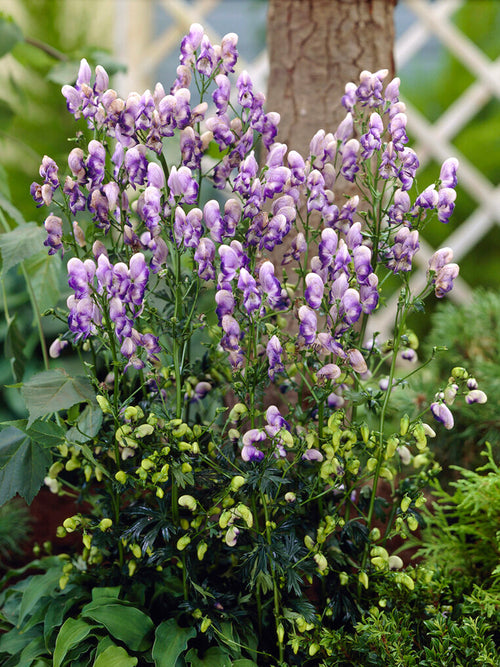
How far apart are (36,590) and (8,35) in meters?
1.11

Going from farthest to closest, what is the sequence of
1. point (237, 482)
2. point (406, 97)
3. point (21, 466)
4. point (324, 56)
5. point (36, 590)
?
point (406, 97) < point (324, 56) < point (36, 590) < point (21, 466) < point (237, 482)

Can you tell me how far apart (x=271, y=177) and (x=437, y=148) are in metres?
1.98

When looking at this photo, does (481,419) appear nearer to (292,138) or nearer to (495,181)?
(292,138)

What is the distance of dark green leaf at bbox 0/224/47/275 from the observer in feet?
3.15

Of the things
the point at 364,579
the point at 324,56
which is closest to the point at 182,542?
the point at 364,579

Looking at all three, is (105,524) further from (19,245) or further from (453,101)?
(453,101)

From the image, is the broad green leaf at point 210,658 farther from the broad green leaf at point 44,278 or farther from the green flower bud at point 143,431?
the broad green leaf at point 44,278

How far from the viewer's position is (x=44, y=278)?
3.72 feet

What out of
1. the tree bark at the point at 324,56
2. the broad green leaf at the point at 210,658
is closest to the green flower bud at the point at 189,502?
the broad green leaf at the point at 210,658

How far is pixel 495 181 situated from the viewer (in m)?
2.72

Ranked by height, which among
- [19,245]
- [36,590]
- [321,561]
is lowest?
[321,561]

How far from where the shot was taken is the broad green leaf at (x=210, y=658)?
2.86ft

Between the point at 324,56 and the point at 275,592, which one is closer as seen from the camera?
the point at 275,592

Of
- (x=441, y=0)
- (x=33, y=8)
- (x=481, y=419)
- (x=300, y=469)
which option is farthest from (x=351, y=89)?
(x=33, y=8)
